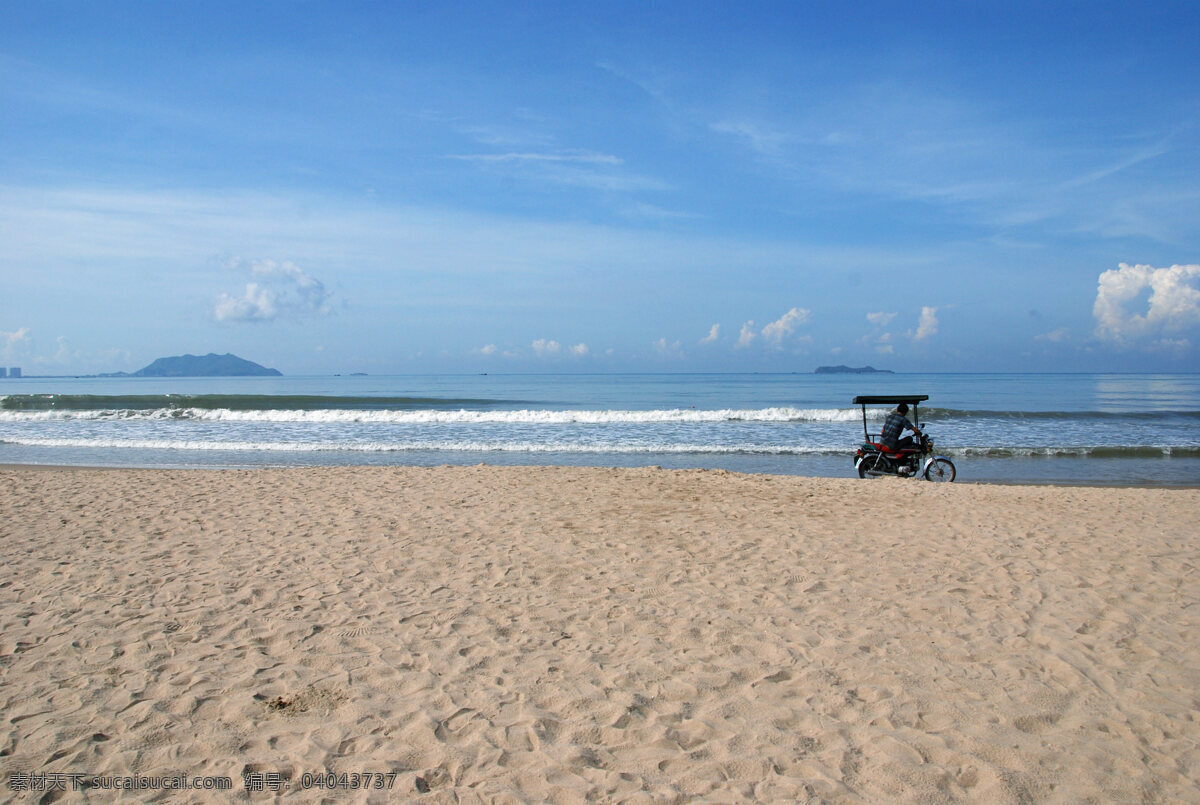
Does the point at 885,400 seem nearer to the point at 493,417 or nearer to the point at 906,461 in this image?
the point at 906,461

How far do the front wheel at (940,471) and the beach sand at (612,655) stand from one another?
439cm

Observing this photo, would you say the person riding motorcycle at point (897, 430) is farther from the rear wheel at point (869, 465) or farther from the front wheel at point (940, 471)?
the front wheel at point (940, 471)

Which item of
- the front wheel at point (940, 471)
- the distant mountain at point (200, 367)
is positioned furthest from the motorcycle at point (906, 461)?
the distant mountain at point (200, 367)

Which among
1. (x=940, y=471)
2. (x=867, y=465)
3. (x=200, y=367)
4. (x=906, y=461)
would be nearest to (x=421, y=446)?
(x=867, y=465)

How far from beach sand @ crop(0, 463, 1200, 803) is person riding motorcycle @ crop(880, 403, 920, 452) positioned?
178 inches

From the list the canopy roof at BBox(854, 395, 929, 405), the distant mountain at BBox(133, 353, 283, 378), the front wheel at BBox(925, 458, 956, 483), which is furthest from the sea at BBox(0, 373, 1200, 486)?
A: the distant mountain at BBox(133, 353, 283, 378)

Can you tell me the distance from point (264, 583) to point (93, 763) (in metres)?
2.74

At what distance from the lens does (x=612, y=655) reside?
447 centimetres

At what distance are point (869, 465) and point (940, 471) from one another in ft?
4.31

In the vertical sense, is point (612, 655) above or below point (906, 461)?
below

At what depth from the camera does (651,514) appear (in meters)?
8.88

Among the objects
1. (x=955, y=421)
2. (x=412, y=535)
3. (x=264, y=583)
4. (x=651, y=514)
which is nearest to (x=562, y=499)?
(x=651, y=514)

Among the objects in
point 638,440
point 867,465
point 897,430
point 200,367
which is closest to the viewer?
point 897,430

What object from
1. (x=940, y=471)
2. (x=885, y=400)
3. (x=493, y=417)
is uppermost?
(x=885, y=400)
